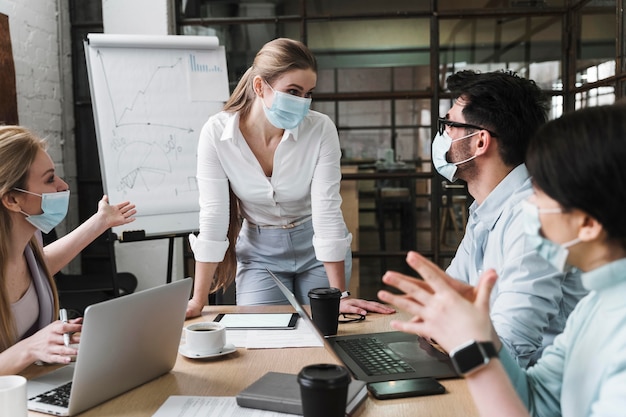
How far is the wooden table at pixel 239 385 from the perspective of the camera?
105 centimetres

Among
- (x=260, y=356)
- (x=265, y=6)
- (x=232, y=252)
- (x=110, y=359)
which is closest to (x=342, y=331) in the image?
(x=260, y=356)

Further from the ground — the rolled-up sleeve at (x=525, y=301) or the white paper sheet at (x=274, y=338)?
the rolled-up sleeve at (x=525, y=301)

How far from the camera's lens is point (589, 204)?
0.85 metres

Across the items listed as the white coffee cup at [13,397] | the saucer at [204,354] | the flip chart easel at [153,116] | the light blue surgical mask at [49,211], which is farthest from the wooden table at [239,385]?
the flip chart easel at [153,116]

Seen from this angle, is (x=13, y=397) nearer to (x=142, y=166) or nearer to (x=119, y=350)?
(x=119, y=350)

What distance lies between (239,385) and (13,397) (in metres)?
0.40

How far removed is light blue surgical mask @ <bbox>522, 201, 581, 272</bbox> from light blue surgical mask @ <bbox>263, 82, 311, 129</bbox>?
46.1 inches

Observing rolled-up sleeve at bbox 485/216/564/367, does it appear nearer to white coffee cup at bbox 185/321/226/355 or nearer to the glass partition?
white coffee cup at bbox 185/321/226/355

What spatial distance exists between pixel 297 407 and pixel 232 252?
1211 mm

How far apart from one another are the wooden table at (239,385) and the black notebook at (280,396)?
0.03 meters

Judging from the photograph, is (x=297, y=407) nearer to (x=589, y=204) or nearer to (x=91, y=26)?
(x=589, y=204)

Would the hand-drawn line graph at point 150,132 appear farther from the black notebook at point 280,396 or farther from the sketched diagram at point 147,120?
the black notebook at point 280,396

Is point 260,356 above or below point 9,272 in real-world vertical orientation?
below

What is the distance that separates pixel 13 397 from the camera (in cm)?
91
